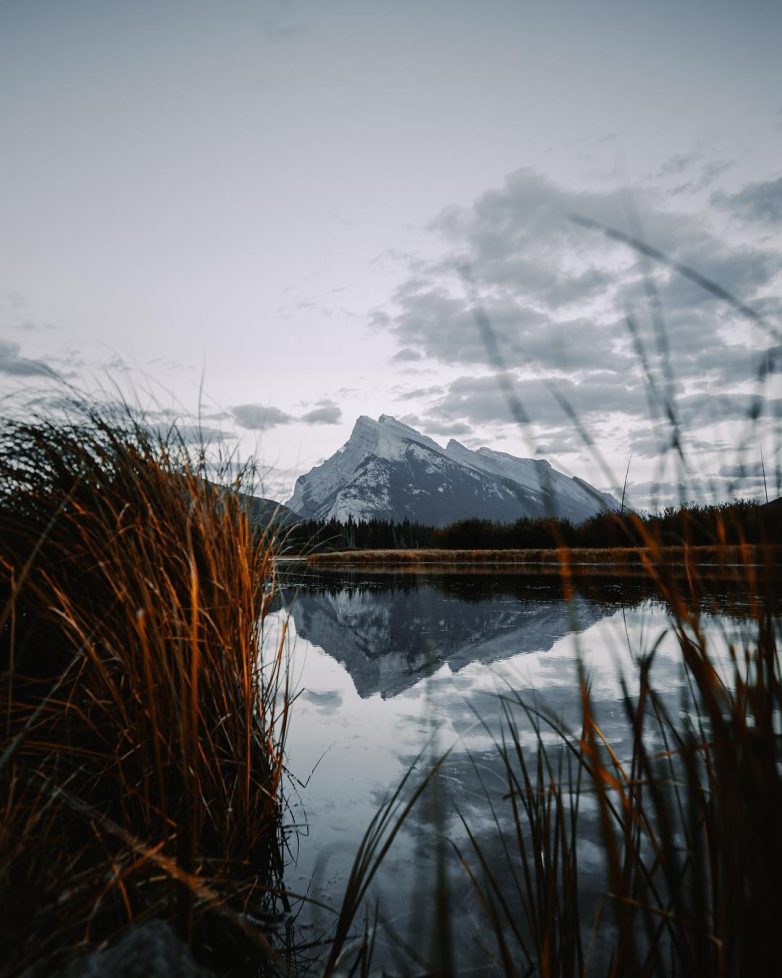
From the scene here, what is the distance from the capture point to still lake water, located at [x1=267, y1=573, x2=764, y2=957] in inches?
88.7

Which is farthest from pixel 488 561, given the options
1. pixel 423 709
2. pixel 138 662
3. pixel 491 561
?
pixel 138 662

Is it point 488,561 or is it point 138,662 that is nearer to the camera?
point 138,662

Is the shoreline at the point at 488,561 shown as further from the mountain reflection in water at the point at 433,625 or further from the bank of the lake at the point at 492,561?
the mountain reflection in water at the point at 433,625

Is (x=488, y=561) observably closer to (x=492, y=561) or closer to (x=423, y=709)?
(x=492, y=561)

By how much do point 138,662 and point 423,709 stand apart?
10.1 feet

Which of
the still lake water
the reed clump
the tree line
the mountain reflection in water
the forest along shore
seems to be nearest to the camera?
the tree line

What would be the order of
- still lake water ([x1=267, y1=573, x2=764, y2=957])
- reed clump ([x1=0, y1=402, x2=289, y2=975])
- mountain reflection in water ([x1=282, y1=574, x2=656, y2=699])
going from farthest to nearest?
1. mountain reflection in water ([x1=282, y1=574, x2=656, y2=699])
2. still lake water ([x1=267, y1=573, x2=764, y2=957])
3. reed clump ([x1=0, y1=402, x2=289, y2=975])

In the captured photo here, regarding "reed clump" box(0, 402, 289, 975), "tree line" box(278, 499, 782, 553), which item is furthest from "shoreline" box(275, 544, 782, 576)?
"reed clump" box(0, 402, 289, 975)

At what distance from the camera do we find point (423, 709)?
15.4ft

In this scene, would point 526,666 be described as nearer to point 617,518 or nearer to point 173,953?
point 617,518

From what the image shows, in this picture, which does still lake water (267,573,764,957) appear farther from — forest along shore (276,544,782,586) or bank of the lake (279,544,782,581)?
forest along shore (276,544,782,586)

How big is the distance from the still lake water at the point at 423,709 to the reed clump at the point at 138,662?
0.96 feet

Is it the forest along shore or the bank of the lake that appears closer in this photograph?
the bank of the lake

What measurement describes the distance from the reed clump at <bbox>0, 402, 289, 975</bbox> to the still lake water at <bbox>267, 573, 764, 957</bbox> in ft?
0.96
